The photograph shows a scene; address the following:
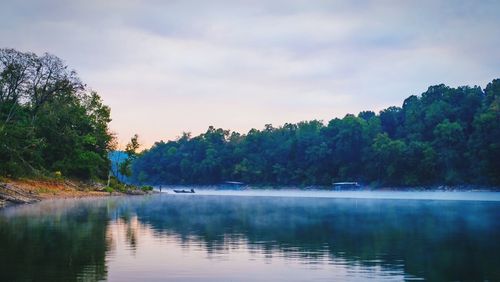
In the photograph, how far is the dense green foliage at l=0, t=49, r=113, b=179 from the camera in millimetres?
74250

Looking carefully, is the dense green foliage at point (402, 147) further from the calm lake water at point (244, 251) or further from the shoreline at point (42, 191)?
the calm lake water at point (244, 251)

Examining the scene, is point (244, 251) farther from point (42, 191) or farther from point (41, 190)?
point (41, 190)

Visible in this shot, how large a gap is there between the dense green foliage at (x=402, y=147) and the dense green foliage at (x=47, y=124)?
2866 inches

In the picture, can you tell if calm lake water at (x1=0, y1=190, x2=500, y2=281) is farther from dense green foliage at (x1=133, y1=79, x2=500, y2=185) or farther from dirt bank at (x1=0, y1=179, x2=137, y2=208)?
dense green foliage at (x1=133, y1=79, x2=500, y2=185)

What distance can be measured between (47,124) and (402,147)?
8532cm

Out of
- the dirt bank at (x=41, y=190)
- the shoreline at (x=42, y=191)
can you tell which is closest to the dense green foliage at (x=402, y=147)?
the shoreline at (x=42, y=191)

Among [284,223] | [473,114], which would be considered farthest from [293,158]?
[284,223]

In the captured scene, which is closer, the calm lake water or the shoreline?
the calm lake water

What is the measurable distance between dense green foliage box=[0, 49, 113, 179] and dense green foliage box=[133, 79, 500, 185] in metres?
72.8

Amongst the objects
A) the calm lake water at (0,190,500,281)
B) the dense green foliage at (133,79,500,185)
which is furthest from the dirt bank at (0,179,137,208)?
the dense green foliage at (133,79,500,185)

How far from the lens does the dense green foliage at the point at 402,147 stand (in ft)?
402

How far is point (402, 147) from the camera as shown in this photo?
139875mm

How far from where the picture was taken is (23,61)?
7975 cm

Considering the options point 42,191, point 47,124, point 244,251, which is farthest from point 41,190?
point 244,251
